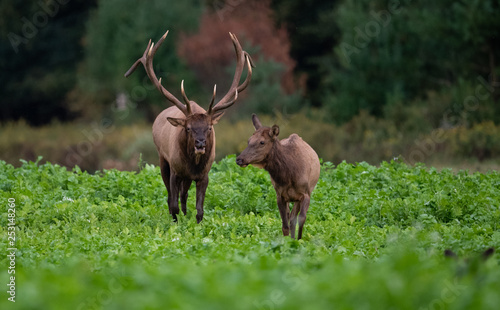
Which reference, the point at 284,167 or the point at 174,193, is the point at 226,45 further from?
the point at 284,167

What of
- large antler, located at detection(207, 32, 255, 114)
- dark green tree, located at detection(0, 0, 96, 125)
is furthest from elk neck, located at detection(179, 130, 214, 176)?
dark green tree, located at detection(0, 0, 96, 125)

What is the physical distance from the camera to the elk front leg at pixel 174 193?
11977mm

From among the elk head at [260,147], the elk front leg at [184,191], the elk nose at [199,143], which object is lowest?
the elk front leg at [184,191]

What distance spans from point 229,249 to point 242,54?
226 inches

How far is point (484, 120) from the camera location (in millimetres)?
26078

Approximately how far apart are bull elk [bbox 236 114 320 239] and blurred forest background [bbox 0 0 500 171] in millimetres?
12197

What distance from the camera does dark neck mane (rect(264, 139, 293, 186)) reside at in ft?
33.0

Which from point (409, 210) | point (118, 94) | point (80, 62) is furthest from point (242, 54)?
point (80, 62)

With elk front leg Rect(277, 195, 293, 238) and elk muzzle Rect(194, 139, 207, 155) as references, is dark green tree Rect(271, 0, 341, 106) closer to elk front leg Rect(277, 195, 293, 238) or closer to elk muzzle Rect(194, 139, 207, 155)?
elk muzzle Rect(194, 139, 207, 155)

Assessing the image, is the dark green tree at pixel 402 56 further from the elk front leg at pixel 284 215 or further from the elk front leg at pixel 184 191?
the elk front leg at pixel 284 215

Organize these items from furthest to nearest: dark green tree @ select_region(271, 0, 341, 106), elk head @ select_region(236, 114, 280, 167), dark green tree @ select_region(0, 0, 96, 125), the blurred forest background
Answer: dark green tree @ select_region(0, 0, 96, 125)
dark green tree @ select_region(271, 0, 341, 106)
the blurred forest background
elk head @ select_region(236, 114, 280, 167)

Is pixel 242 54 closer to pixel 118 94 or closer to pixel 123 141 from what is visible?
pixel 123 141

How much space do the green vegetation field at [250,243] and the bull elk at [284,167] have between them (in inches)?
14.0

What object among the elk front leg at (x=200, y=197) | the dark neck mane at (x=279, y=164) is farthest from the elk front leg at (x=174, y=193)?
the dark neck mane at (x=279, y=164)
